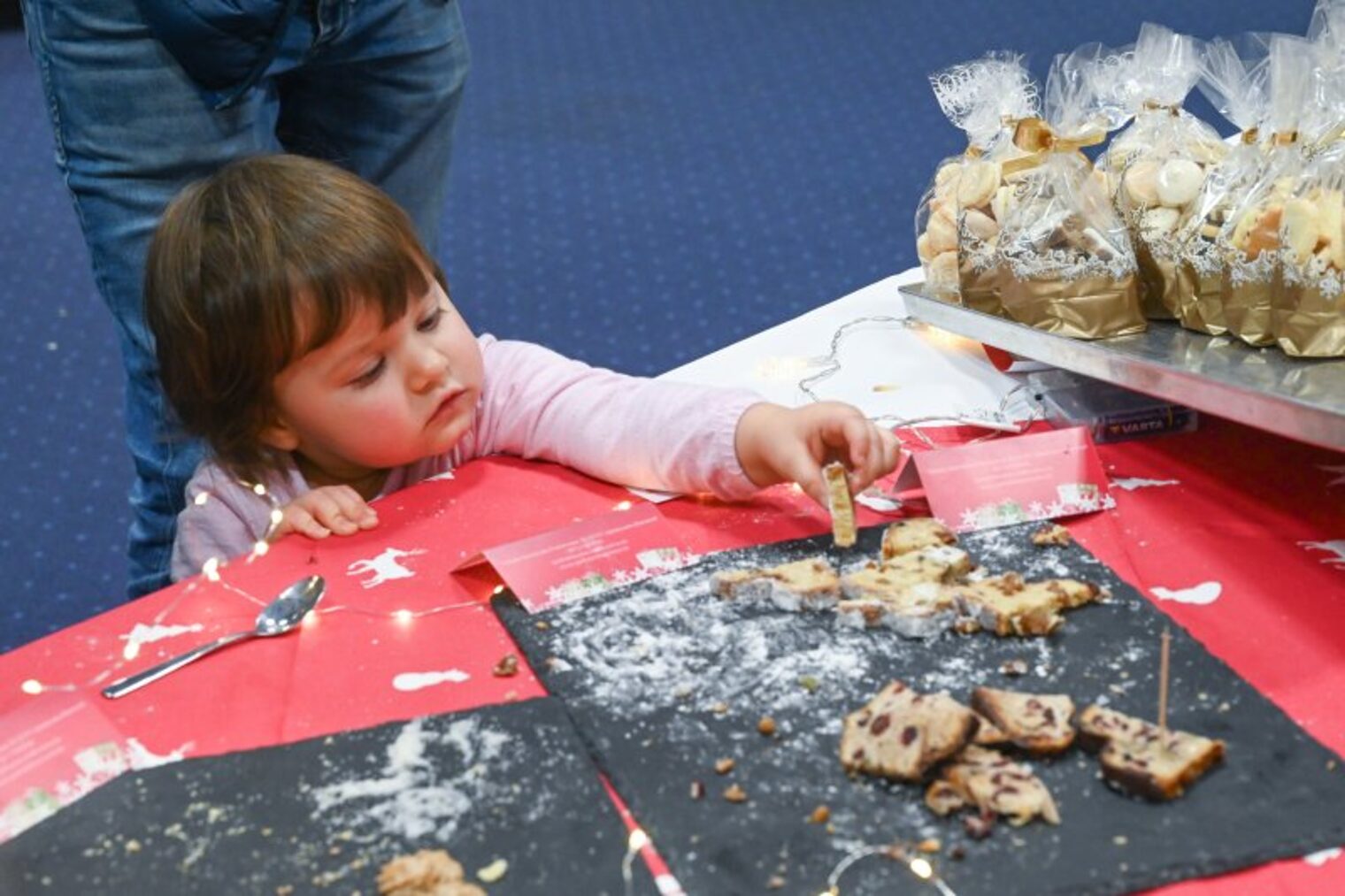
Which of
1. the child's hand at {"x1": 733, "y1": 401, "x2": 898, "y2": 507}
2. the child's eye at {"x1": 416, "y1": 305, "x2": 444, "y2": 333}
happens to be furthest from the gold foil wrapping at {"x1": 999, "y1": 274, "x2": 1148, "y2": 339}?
the child's eye at {"x1": 416, "y1": 305, "x2": 444, "y2": 333}

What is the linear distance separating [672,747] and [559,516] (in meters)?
0.41

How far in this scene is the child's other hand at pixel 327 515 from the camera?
4.26 feet

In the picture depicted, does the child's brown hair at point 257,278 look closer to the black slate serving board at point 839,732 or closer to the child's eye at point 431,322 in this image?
the child's eye at point 431,322

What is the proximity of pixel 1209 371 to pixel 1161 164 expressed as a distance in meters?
0.30

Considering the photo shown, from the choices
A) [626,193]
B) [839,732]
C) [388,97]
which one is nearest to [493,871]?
[839,732]

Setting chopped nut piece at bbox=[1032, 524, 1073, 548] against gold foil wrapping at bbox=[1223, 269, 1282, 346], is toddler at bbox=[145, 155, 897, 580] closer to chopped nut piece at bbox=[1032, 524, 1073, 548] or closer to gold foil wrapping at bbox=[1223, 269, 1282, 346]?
chopped nut piece at bbox=[1032, 524, 1073, 548]

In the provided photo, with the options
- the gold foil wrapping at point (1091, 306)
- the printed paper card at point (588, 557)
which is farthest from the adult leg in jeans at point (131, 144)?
the gold foil wrapping at point (1091, 306)

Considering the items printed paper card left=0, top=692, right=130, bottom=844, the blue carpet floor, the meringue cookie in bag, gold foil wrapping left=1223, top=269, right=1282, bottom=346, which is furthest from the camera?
the blue carpet floor

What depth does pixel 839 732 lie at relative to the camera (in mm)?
938

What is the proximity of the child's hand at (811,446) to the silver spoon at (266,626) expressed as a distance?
0.36 metres

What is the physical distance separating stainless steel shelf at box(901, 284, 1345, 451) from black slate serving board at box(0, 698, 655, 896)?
554 millimetres

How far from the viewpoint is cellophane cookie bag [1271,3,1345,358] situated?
1.20m

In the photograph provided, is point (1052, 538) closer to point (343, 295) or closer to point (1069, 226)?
point (1069, 226)

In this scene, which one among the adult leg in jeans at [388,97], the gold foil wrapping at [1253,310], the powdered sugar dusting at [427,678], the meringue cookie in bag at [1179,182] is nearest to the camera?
the powdered sugar dusting at [427,678]
